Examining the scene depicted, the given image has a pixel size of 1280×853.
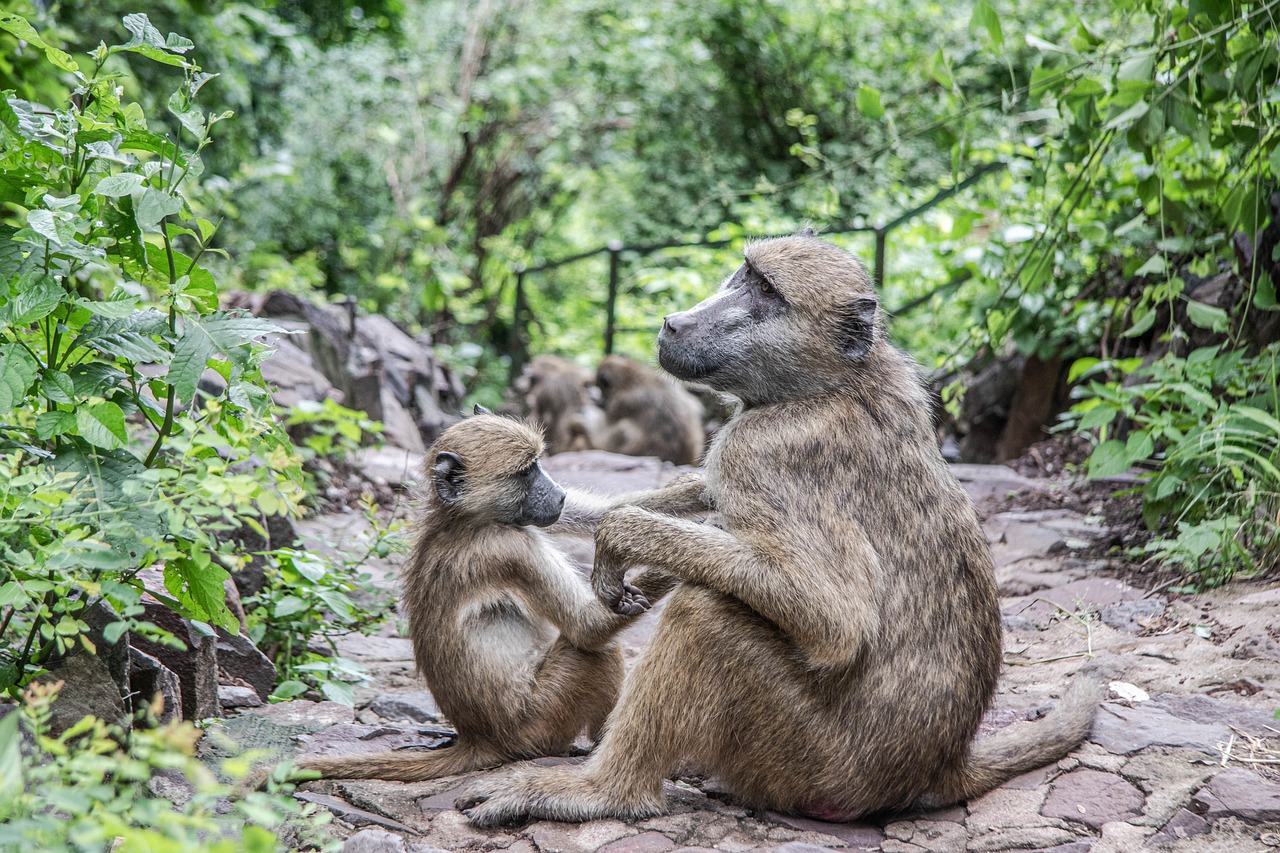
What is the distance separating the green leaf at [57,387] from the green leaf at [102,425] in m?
0.04

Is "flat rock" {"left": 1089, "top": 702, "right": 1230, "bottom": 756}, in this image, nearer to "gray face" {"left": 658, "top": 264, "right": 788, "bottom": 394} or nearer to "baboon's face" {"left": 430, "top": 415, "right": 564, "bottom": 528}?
"gray face" {"left": 658, "top": 264, "right": 788, "bottom": 394}

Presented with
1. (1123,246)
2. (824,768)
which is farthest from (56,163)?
(1123,246)

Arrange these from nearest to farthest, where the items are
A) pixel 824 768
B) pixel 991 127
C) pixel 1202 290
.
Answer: pixel 824 768 → pixel 1202 290 → pixel 991 127

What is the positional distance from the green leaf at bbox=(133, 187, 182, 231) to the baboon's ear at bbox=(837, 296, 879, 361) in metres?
1.93

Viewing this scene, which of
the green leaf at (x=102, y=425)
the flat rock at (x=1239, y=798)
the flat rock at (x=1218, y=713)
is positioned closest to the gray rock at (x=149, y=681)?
the green leaf at (x=102, y=425)

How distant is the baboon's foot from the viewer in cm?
309

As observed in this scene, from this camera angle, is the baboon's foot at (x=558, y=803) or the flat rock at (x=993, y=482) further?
the flat rock at (x=993, y=482)

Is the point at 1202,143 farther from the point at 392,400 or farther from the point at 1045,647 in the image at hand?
the point at 392,400

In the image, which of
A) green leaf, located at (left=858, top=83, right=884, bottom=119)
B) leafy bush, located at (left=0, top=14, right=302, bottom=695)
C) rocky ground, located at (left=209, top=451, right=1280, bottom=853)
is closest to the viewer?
leafy bush, located at (left=0, top=14, right=302, bottom=695)

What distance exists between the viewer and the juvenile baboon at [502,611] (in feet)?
11.5

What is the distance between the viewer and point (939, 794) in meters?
3.20

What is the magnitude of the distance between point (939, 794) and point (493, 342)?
15.1 m

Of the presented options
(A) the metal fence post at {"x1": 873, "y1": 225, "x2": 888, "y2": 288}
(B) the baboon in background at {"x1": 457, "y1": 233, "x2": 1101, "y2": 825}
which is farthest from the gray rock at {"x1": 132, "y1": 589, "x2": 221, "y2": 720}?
(A) the metal fence post at {"x1": 873, "y1": 225, "x2": 888, "y2": 288}

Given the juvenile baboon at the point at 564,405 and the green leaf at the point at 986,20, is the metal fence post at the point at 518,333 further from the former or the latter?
the green leaf at the point at 986,20
